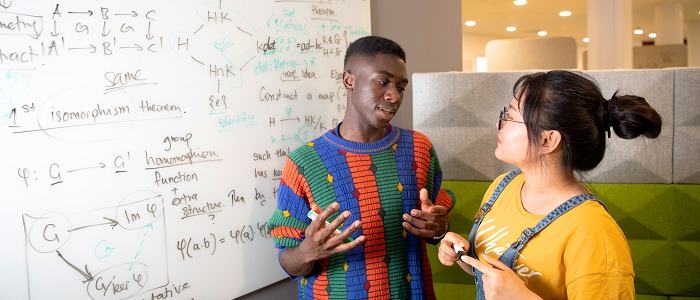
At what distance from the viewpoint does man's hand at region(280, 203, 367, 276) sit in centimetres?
116

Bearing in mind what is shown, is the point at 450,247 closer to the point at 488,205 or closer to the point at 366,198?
the point at 488,205

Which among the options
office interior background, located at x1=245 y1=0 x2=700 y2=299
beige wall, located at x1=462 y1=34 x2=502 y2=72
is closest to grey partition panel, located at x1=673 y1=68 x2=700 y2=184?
office interior background, located at x1=245 y1=0 x2=700 y2=299

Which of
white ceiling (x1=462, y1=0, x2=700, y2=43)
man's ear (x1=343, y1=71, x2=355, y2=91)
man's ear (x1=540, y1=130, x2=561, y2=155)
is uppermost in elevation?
white ceiling (x1=462, y1=0, x2=700, y2=43)

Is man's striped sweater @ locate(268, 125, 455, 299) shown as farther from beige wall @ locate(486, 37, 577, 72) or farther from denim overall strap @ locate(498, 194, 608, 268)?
beige wall @ locate(486, 37, 577, 72)

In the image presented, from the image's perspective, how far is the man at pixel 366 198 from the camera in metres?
1.34

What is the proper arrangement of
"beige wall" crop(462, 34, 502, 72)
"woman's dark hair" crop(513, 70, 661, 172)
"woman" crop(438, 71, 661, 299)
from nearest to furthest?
"woman" crop(438, 71, 661, 299) < "woman's dark hair" crop(513, 70, 661, 172) < "beige wall" crop(462, 34, 502, 72)

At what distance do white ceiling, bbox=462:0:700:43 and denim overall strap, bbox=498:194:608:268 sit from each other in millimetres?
6684

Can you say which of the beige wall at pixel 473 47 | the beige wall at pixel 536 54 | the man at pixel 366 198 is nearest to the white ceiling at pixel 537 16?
the beige wall at pixel 473 47

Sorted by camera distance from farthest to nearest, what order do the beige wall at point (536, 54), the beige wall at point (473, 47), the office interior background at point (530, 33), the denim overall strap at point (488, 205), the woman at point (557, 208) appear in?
the beige wall at point (473, 47) → the beige wall at point (536, 54) → the office interior background at point (530, 33) → the denim overall strap at point (488, 205) → the woman at point (557, 208)

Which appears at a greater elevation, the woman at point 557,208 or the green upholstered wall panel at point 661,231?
the woman at point 557,208

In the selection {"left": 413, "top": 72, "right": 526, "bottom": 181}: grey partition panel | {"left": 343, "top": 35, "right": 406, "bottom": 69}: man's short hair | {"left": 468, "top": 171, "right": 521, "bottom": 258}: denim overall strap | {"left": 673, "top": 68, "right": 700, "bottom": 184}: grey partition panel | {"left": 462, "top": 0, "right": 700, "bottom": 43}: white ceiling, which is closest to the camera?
{"left": 468, "top": 171, "right": 521, "bottom": 258}: denim overall strap

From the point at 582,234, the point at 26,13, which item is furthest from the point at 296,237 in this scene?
the point at 26,13

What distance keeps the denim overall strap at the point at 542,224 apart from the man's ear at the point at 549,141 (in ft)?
0.45

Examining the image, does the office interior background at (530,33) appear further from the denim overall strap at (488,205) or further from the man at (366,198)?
the denim overall strap at (488,205)
